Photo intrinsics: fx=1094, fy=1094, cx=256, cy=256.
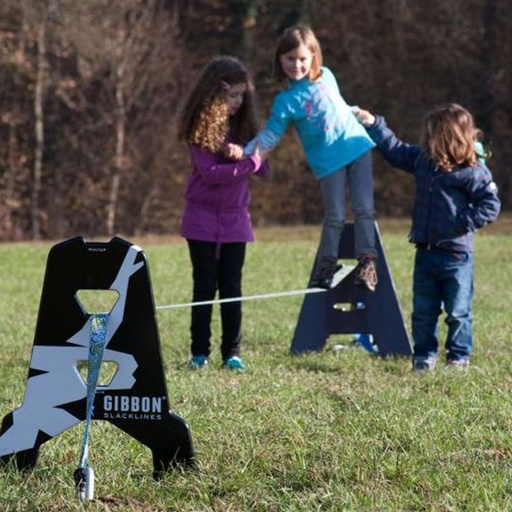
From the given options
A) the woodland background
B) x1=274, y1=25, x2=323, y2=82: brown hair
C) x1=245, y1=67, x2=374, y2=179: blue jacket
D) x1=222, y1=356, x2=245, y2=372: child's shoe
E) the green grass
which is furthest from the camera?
the woodland background

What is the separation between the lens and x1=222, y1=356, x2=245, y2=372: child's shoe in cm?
687

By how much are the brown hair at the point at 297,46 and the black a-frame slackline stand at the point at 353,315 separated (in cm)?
115

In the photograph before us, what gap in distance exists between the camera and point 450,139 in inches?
263

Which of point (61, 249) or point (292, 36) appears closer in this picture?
point (61, 249)

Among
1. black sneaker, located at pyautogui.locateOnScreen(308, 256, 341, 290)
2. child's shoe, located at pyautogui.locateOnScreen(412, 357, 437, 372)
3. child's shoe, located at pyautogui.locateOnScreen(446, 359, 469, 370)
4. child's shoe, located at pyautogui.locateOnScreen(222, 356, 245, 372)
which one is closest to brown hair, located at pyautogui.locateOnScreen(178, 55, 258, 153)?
black sneaker, located at pyautogui.locateOnScreen(308, 256, 341, 290)

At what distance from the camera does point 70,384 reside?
4.09m

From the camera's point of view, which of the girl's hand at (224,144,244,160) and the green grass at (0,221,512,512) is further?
the girl's hand at (224,144,244,160)

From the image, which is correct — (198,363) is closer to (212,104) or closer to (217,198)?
(217,198)

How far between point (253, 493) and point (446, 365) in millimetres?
3227

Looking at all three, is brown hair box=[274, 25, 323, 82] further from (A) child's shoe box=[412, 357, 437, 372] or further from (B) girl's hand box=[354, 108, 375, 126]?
(A) child's shoe box=[412, 357, 437, 372]

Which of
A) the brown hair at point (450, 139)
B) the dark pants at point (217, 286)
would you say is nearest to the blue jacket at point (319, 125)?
the brown hair at point (450, 139)

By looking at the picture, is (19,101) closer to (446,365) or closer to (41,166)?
(41,166)

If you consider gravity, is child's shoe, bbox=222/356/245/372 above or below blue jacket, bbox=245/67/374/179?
below

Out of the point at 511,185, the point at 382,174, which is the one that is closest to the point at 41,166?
the point at 382,174
